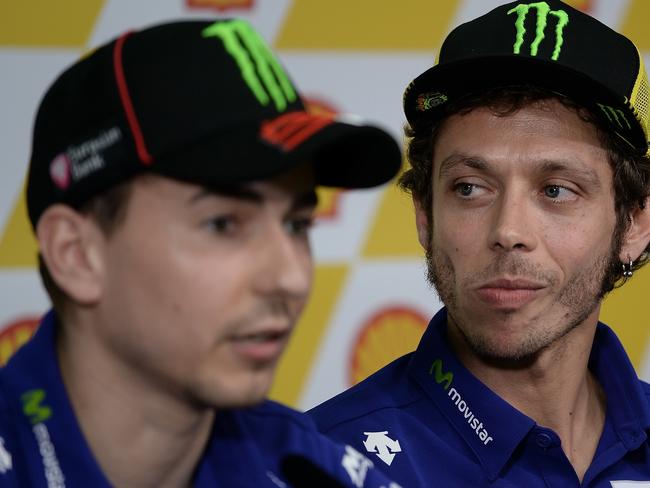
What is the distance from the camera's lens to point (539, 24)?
62.0 inches

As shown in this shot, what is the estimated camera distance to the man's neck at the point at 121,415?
111 cm

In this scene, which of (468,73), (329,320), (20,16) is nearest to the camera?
(468,73)

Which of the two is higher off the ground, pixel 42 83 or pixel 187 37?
pixel 187 37

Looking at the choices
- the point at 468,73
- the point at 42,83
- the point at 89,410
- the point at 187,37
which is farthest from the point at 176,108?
the point at 42,83

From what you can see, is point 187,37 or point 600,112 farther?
point 600,112

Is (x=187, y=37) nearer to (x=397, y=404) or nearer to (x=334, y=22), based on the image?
(x=397, y=404)

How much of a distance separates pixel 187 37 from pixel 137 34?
5 centimetres

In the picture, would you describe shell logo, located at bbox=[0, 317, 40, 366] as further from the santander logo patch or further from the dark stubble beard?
the santander logo patch

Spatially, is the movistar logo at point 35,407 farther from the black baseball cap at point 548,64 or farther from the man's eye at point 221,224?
the black baseball cap at point 548,64

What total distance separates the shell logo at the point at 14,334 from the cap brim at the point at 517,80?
28.6 inches

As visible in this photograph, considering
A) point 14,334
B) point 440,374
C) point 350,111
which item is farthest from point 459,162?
point 14,334

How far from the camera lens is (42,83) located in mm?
1884

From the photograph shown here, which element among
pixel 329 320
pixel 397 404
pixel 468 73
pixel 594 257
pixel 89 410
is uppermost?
pixel 468 73

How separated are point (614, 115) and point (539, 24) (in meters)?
0.16
